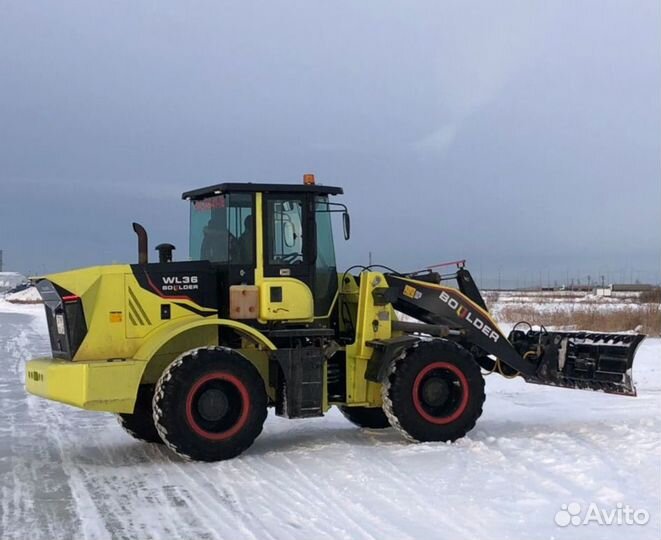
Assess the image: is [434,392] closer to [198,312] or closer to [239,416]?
[239,416]

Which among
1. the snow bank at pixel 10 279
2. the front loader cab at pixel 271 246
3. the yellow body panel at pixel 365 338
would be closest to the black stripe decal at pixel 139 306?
the front loader cab at pixel 271 246

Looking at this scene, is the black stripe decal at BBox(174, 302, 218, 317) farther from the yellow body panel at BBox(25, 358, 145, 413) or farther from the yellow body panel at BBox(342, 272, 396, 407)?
the yellow body panel at BBox(342, 272, 396, 407)

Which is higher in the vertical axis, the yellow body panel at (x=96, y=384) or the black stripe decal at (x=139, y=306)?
the black stripe decal at (x=139, y=306)

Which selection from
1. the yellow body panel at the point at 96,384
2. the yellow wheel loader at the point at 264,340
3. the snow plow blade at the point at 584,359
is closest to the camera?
the yellow body panel at the point at 96,384

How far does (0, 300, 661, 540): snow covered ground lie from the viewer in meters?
5.85

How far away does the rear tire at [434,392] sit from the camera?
28.8 feet

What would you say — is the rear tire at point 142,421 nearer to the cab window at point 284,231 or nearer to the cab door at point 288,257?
the cab door at point 288,257

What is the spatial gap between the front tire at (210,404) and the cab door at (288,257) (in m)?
0.75

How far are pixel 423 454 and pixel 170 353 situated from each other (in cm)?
275

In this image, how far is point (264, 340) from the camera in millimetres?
8523

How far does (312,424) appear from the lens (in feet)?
34.6

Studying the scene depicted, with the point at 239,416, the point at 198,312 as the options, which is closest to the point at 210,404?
the point at 239,416

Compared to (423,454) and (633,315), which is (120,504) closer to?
(423,454)

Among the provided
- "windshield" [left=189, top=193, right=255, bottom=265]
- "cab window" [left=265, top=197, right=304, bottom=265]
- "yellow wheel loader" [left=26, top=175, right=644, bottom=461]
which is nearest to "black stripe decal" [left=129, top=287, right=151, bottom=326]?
"yellow wheel loader" [left=26, top=175, right=644, bottom=461]
